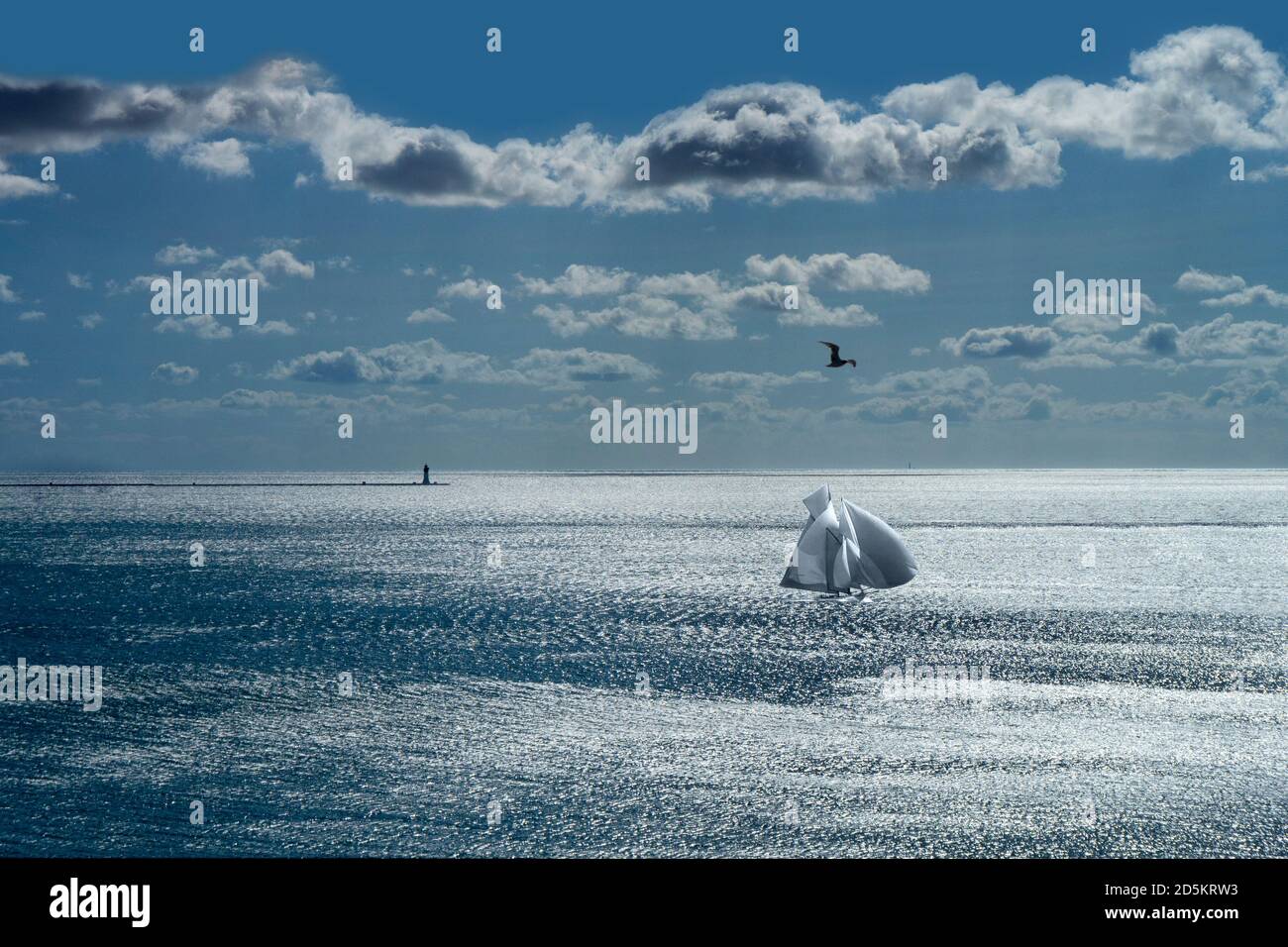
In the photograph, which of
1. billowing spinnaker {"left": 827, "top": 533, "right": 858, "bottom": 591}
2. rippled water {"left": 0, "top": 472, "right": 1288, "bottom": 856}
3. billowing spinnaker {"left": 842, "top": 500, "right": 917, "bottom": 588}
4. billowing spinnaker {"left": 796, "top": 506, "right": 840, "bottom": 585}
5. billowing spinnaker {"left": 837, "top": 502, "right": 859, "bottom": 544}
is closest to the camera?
rippled water {"left": 0, "top": 472, "right": 1288, "bottom": 856}

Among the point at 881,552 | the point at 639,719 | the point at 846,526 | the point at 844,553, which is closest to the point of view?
the point at 639,719

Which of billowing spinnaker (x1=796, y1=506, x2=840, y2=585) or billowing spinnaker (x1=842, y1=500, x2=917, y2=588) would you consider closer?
billowing spinnaker (x1=796, y1=506, x2=840, y2=585)

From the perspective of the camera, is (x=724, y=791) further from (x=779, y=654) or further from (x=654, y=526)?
(x=654, y=526)

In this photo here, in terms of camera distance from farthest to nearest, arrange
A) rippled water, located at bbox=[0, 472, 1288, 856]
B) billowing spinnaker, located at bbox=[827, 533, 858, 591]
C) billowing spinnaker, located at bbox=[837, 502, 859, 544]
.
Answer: billowing spinnaker, located at bbox=[827, 533, 858, 591], billowing spinnaker, located at bbox=[837, 502, 859, 544], rippled water, located at bbox=[0, 472, 1288, 856]

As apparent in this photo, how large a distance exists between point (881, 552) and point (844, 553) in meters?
2.60

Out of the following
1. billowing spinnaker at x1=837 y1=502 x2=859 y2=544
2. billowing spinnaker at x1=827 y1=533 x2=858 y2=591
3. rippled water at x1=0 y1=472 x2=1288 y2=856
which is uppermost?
billowing spinnaker at x1=837 y1=502 x2=859 y2=544

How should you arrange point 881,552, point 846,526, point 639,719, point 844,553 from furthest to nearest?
1. point 881,552
2. point 846,526
3. point 844,553
4. point 639,719

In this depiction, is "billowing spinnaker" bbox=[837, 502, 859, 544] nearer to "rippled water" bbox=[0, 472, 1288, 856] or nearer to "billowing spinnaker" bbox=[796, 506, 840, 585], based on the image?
"billowing spinnaker" bbox=[796, 506, 840, 585]

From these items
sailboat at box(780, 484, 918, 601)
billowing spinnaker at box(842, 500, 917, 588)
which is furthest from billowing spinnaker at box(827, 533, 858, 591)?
billowing spinnaker at box(842, 500, 917, 588)

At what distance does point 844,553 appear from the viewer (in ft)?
206

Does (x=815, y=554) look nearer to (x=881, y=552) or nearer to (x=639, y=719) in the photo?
(x=881, y=552)

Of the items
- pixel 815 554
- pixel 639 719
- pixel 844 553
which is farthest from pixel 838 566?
pixel 639 719

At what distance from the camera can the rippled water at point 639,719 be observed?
2127 centimetres

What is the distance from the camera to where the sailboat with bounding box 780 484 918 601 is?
2467 inches
